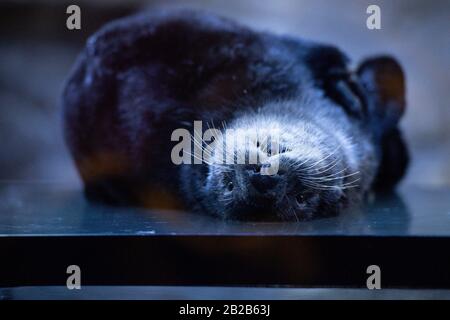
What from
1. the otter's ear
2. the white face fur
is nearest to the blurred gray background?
the otter's ear

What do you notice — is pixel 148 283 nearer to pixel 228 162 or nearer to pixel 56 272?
pixel 56 272

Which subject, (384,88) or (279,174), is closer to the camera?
(279,174)

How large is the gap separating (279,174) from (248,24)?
2.76ft

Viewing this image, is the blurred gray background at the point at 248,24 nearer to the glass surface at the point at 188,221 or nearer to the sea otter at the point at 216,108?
the sea otter at the point at 216,108

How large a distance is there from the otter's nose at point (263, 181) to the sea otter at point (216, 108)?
0.06 meters

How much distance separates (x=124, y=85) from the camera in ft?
5.40

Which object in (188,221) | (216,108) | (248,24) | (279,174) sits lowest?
(188,221)

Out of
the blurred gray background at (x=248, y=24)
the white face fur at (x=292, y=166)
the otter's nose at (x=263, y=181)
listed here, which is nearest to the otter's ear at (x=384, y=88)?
the blurred gray background at (x=248, y=24)

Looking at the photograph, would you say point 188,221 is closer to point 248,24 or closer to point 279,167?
point 279,167

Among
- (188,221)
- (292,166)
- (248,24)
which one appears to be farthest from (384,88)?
(188,221)

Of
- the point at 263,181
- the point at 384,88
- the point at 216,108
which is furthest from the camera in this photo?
the point at 384,88

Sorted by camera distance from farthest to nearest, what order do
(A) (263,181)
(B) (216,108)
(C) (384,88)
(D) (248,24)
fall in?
(D) (248,24) → (C) (384,88) → (B) (216,108) → (A) (263,181)

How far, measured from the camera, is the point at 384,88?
5.97 feet

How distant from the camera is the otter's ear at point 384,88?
1802mm
